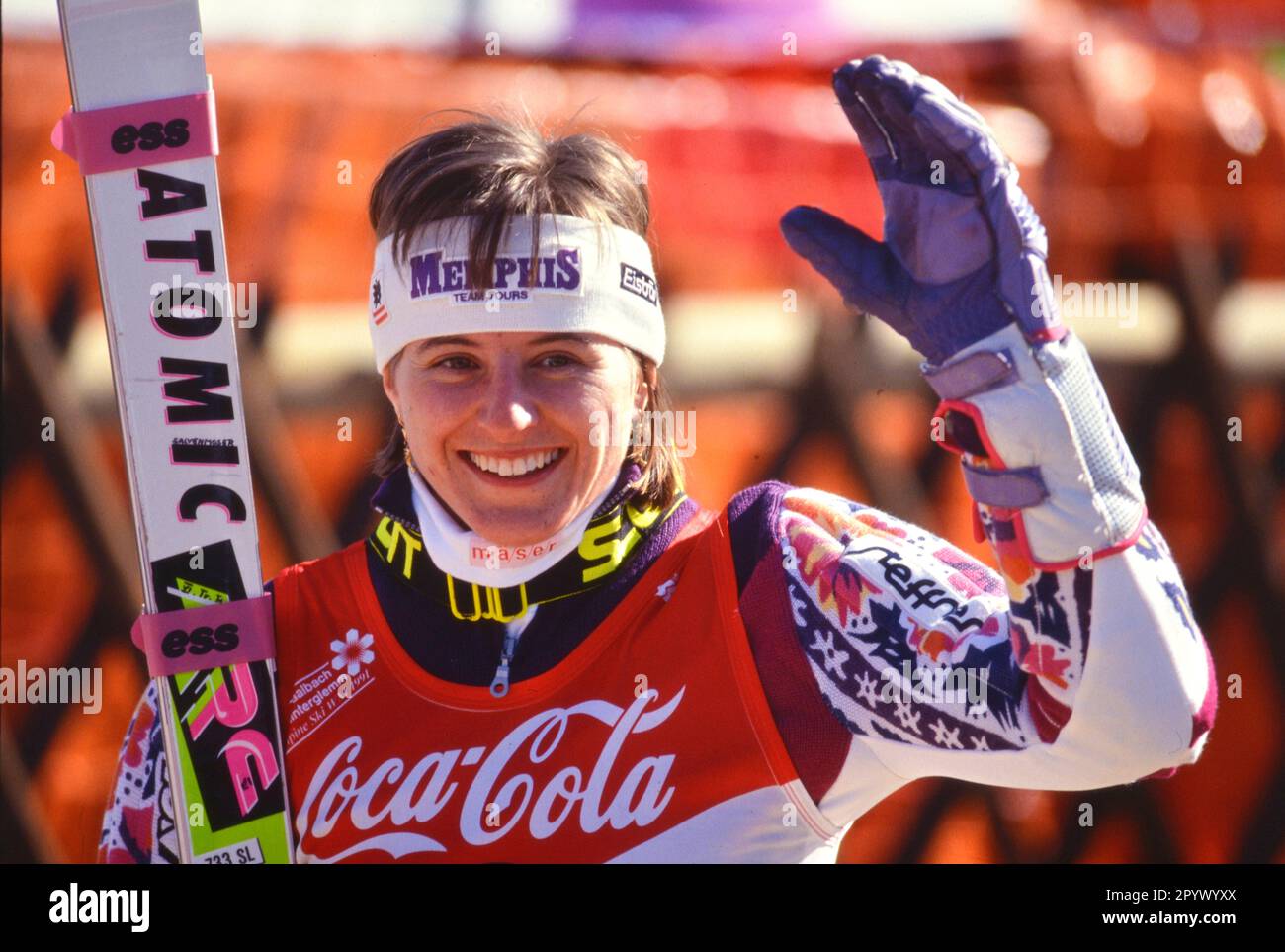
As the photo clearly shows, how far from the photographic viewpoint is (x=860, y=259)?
1627mm

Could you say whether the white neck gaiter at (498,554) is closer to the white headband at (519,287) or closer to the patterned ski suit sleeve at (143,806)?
the white headband at (519,287)

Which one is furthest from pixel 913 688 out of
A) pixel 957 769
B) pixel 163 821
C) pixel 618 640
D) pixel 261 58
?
pixel 261 58

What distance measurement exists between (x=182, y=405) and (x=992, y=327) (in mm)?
1143

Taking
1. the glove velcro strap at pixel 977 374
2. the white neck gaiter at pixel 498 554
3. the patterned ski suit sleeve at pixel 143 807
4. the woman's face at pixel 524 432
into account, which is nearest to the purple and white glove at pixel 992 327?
the glove velcro strap at pixel 977 374

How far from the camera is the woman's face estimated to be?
192 cm

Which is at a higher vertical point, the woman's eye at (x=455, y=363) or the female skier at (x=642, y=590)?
the woman's eye at (x=455, y=363)

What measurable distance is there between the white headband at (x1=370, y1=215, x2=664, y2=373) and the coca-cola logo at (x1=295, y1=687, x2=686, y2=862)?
473 mm

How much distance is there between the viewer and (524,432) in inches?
74.4

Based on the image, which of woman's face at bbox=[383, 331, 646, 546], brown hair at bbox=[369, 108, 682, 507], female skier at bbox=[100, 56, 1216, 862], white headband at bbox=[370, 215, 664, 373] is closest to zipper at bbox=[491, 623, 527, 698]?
female skier at bbox=[100, 56, 1216, 862]

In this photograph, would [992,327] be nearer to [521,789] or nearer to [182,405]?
[521,789]

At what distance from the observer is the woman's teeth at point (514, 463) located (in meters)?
1.93

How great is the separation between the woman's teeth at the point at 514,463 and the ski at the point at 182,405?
16.8 inches

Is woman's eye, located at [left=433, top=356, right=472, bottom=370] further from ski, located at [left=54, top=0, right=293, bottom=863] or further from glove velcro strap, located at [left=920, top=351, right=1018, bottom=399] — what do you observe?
glove velcro strap, located at [left=920, top=351, right=1018, bottom=399]
